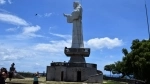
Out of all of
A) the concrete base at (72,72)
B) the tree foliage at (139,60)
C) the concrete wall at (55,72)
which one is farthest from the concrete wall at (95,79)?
the concrete wall at (55,72)

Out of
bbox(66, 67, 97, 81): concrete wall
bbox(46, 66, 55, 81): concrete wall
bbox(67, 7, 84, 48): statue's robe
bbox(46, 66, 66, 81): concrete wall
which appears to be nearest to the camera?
bbox(66, 67, 97, 81): concrete wall

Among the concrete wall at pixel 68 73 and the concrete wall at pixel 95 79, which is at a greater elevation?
the concrete wall at pixel 68 73

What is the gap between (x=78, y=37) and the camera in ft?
172

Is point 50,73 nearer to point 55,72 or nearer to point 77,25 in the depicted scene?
point 55,72

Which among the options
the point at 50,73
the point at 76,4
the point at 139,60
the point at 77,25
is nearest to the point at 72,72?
the point at 50,73

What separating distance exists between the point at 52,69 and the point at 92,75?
25.9 ft

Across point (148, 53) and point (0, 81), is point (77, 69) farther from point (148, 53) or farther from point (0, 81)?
point (0, 81)

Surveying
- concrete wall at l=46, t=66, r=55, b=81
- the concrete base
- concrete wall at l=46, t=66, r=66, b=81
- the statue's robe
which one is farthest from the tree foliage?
concrete wall at l=46, t=66, r=55, b=81

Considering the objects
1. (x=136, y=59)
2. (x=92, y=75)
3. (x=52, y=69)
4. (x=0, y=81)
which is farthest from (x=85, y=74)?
(x=0, y=81)

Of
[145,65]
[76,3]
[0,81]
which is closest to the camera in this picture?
[0,81]

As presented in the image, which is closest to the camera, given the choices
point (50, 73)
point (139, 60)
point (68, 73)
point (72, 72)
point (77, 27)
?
point (139, 60)

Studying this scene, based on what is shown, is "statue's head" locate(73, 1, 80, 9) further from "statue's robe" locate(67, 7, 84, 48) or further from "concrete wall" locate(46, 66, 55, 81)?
"concrete wall" locate(46, 66, 55, 81)

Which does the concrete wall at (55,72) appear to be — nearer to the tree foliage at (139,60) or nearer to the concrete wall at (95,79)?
the concrete wall at (95,79)

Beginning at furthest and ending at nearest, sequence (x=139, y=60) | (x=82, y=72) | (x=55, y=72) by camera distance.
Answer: (x=55, y=72) < (x=82, y=72) < (x=139, y=60)
